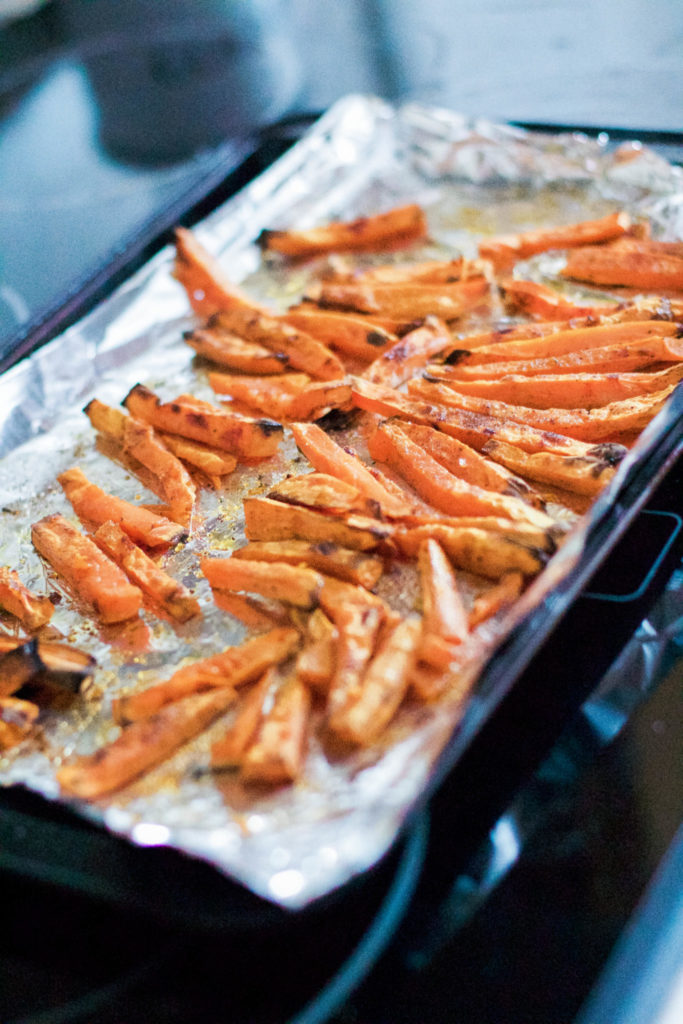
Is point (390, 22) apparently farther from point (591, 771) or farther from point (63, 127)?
point (591, 771)

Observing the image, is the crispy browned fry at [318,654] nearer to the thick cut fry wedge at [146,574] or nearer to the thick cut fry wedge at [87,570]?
the thick cut fry wedge at [146,574]

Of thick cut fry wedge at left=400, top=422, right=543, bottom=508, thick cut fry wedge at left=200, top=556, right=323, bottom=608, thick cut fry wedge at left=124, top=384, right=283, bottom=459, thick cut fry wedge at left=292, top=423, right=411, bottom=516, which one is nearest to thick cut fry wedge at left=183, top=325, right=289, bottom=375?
thick cut fry wedge at left=124, top=384, right=283, bottom=459

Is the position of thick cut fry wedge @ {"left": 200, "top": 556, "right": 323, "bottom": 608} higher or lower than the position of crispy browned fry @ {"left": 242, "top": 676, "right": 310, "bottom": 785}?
higher

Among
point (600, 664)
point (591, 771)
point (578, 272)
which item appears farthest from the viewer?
point (578, 272)

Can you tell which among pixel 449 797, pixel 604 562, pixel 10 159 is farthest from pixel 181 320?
pixel 10 159

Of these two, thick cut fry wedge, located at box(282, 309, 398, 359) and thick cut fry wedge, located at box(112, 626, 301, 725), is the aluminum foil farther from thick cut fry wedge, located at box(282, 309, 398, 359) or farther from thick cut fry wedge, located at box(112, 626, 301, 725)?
thick cut fry wedge, located at box(282, 309, 398, 359)

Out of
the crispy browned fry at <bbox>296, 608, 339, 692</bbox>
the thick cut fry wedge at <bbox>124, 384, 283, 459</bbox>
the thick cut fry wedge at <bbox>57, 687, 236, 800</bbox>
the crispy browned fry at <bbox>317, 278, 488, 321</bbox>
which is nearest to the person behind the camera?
the thick cut fry wedge at <bbox>57, 687, 236, 800</bbox>
